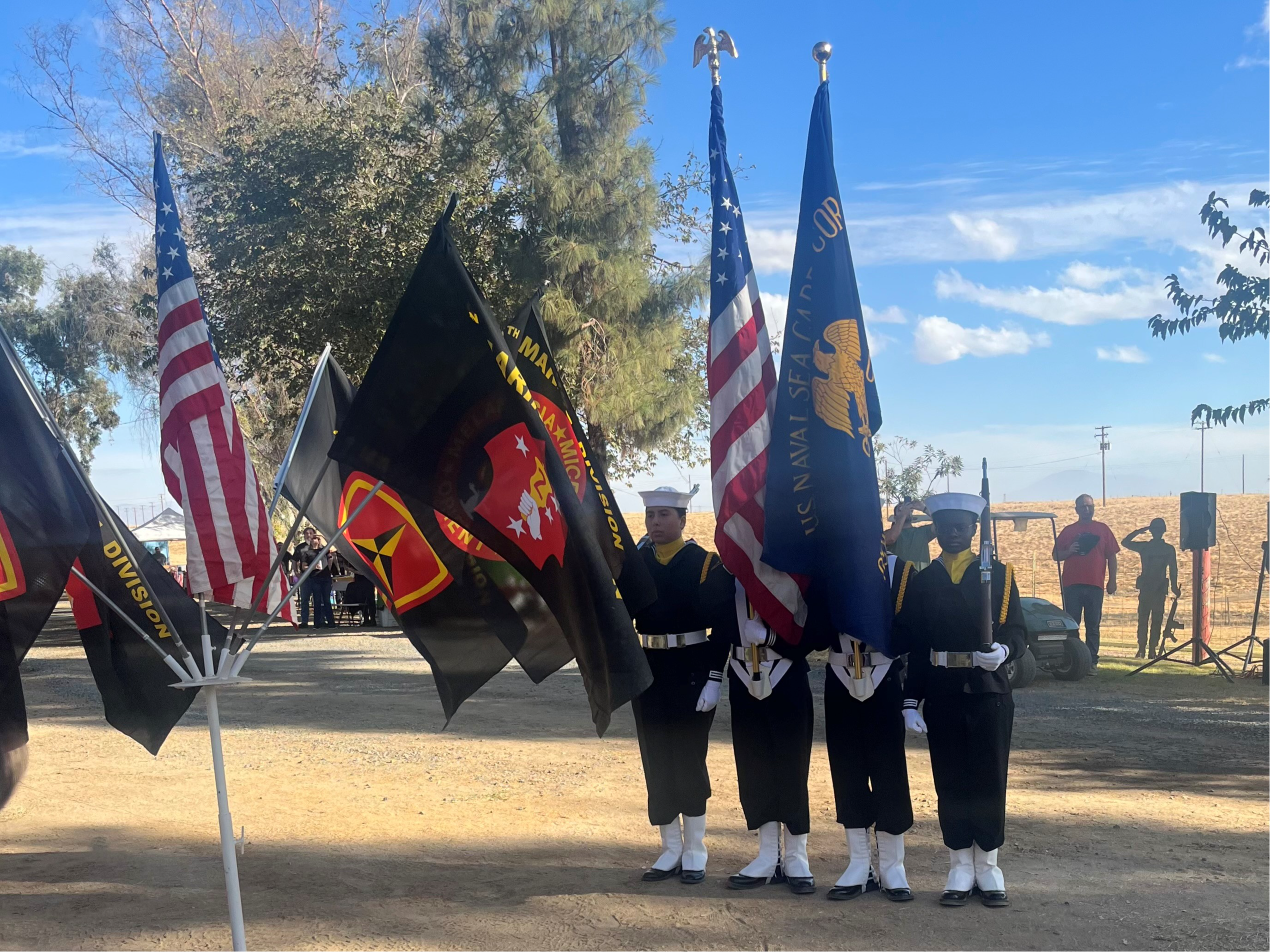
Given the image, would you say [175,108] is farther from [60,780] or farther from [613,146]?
[60,780]

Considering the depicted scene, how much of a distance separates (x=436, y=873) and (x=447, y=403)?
275cm

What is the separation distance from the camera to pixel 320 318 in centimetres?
1739

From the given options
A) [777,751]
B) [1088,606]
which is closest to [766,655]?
[777,751]

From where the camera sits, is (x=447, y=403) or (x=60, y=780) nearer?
(x=447, y=403)

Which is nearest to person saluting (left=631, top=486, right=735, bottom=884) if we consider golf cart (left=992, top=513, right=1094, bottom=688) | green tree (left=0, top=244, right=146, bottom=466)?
golf cart (left=992, top=513, right=1094, bottom=688)

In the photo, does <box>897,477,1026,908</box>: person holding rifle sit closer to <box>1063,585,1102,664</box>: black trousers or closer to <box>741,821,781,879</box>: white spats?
<box>741,821,781,879</box>: white spats

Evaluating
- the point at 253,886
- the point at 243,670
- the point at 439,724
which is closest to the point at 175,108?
the point at 243,670

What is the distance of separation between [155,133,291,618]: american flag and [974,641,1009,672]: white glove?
3.32 m

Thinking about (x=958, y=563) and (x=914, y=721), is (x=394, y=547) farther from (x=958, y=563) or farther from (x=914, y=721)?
(x=958, y=563)

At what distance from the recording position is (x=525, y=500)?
4.72m

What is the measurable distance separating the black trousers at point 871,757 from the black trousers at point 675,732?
0.65m

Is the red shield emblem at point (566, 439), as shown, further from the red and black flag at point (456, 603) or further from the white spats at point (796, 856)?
the white spats at point (796, 856)

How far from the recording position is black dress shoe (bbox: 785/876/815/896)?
555cm

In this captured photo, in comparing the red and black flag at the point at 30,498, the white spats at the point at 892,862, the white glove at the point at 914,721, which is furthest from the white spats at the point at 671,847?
the red and black flag at the point at 30,498
